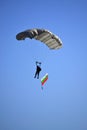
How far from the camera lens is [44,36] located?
48938mm

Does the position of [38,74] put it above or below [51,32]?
below

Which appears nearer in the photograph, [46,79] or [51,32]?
[51,32]

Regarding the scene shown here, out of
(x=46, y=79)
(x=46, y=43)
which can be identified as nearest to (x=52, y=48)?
(x=46, y=43)

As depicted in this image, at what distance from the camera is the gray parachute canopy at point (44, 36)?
47750mm

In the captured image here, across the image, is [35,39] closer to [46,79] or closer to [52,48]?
[52,48]

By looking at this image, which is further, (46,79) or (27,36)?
(46,79)

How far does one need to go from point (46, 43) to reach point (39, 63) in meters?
2.29

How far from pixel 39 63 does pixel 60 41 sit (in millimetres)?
3039

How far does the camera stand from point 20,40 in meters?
48.3

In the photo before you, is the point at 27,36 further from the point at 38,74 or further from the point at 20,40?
the point at 38,74

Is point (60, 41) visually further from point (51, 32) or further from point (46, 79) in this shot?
point (46, 79)

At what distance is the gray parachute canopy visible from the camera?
47750 mm

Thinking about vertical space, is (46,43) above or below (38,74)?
above

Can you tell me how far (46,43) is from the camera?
5009cm
